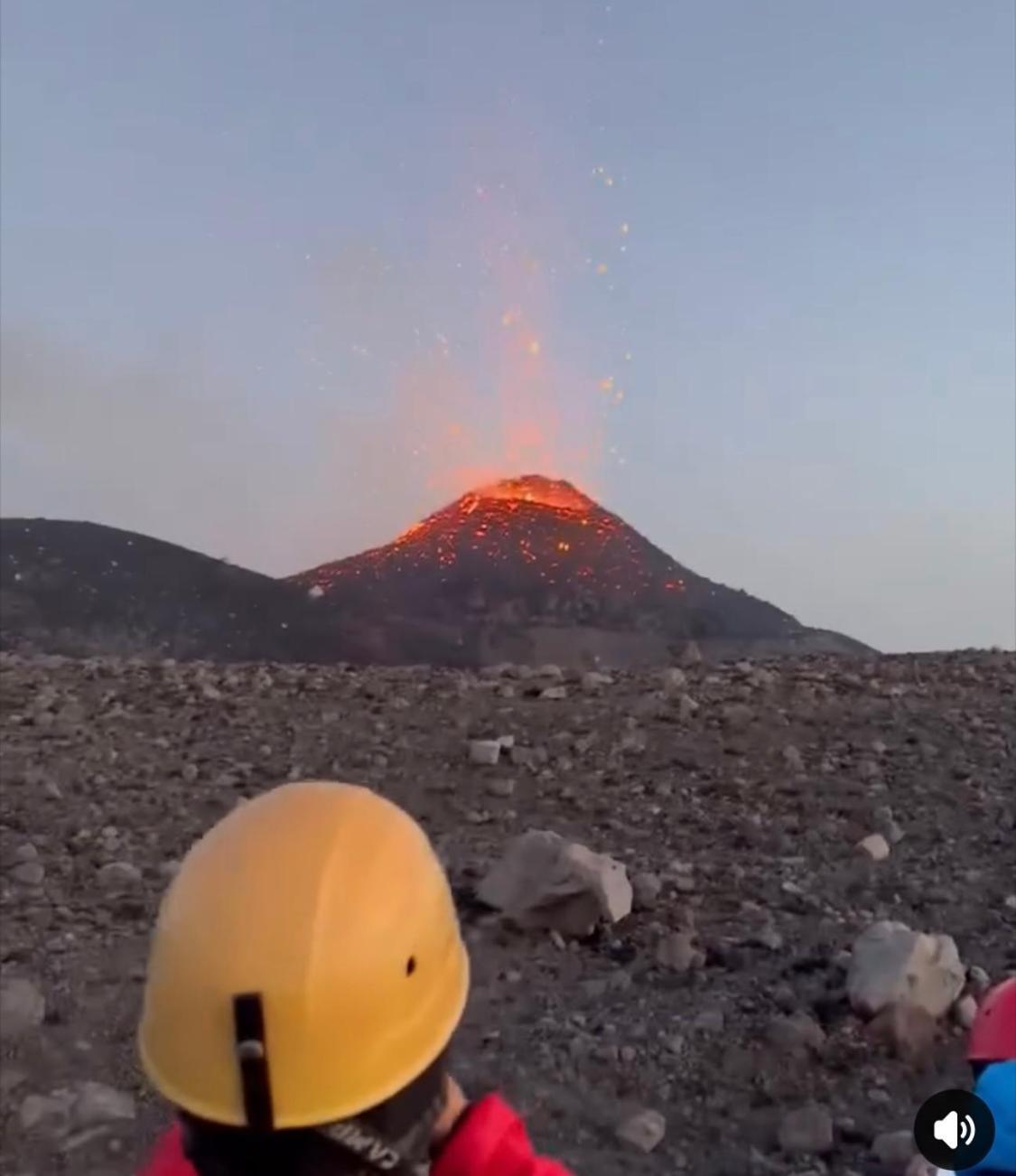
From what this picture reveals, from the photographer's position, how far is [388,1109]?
1946mm

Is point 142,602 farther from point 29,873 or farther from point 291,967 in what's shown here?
point 291,967

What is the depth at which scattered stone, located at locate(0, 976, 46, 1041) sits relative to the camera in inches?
208

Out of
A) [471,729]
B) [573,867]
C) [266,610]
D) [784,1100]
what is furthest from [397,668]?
[266,610]

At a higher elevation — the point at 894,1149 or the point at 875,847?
the point at 875,847

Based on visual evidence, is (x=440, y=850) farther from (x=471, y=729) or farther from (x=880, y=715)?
(x=880, y=715)

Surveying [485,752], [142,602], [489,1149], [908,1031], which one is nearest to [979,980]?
[908,1031]

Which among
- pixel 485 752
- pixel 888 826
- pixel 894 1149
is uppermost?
pixel 485 752

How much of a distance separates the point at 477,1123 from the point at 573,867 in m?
4.30

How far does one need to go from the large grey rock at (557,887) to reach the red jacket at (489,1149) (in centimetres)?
414

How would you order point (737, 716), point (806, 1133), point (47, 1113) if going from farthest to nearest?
point (737, 716) → point (47, 1113) → point (806, 1133)

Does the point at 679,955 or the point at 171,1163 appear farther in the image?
the point at 679,955

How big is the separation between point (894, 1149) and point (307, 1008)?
3.08m

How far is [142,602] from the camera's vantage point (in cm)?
2575

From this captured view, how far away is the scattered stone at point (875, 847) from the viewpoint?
7051mm
